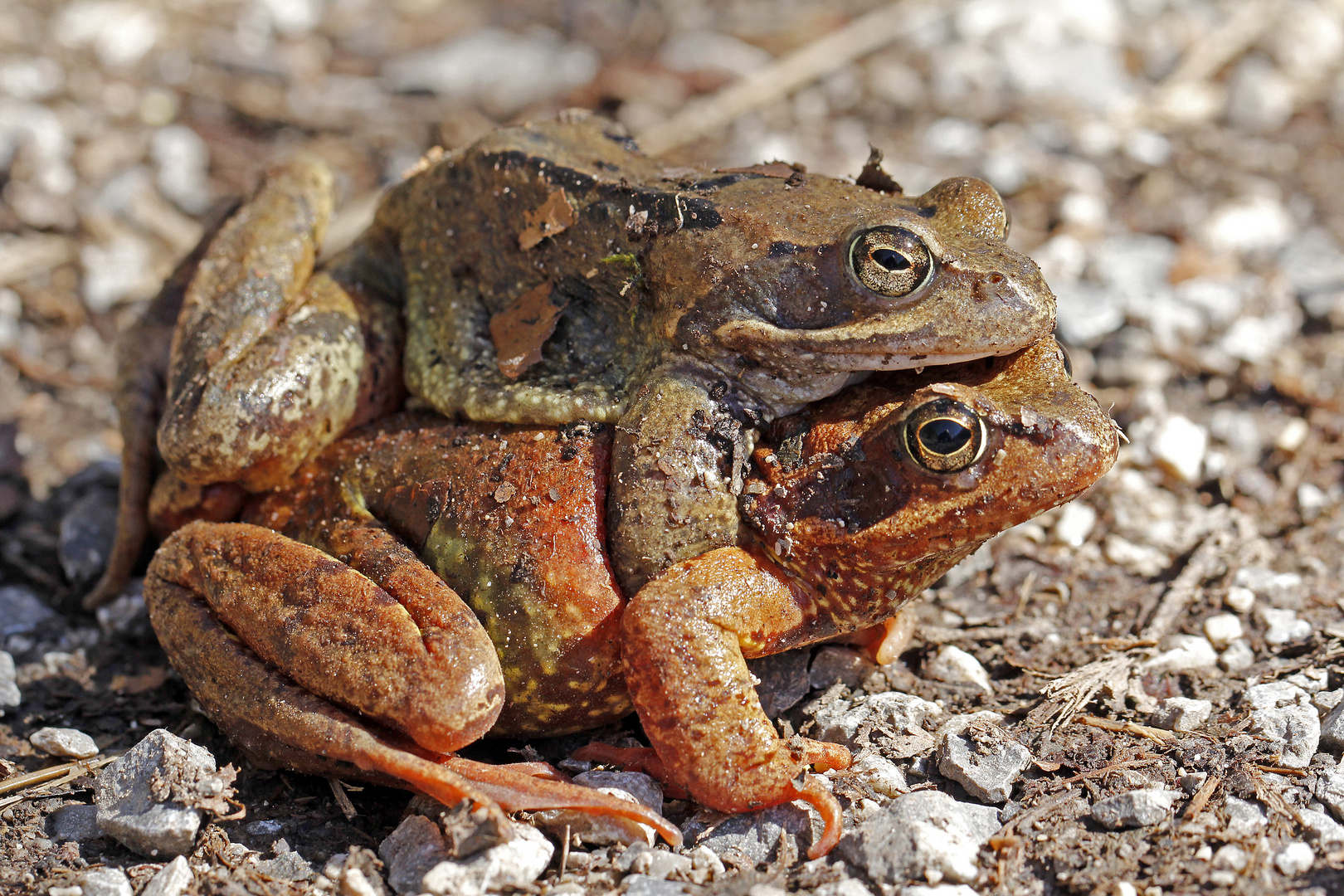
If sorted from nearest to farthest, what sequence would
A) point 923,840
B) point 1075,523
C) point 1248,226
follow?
point 923,840
point 1075,523
point 1248,226

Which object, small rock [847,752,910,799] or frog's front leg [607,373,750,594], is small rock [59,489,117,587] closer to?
frog's front leg [607,373,750,594]

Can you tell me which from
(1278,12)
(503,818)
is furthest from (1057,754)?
(1278,12)

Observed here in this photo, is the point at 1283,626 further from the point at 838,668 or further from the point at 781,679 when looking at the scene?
the point at 781,679

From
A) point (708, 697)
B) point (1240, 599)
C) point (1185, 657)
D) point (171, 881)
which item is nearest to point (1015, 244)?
point (1240, 599)

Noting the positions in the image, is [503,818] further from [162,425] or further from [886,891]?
[162,425]

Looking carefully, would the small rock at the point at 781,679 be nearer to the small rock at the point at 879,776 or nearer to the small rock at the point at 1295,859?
the small rock at the point at 879,776

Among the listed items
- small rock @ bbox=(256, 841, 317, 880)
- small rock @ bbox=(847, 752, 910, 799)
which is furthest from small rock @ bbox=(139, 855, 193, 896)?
small rock @ bbox=(847, 752, 910, 799)
